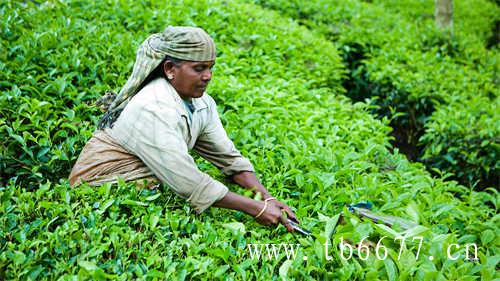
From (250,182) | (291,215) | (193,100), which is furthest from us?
(250,182)

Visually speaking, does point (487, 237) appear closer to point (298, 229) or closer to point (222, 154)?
point (298, 229)

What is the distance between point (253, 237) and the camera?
229 cm

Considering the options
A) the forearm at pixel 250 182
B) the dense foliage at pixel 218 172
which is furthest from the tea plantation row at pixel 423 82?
the forearm at pixel 250 182

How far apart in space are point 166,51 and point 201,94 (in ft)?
0.89

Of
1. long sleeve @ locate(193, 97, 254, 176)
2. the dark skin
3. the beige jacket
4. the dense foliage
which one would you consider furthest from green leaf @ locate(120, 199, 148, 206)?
long sleeve @ locate(193, 97, 254, 176)

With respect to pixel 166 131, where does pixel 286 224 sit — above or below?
below

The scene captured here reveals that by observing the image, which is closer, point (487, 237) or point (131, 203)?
point (131, 203)

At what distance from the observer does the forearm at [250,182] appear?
267 centimetres

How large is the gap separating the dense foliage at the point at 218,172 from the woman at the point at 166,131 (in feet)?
0.32

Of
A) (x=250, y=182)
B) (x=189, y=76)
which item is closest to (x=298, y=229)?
(x=250, y=182)

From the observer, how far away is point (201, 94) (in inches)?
98.9

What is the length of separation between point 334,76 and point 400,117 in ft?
2.66

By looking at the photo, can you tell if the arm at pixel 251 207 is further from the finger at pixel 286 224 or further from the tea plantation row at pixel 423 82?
the tea plantation row at pixel 423 82

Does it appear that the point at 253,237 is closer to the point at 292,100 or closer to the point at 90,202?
the point at 90,202
